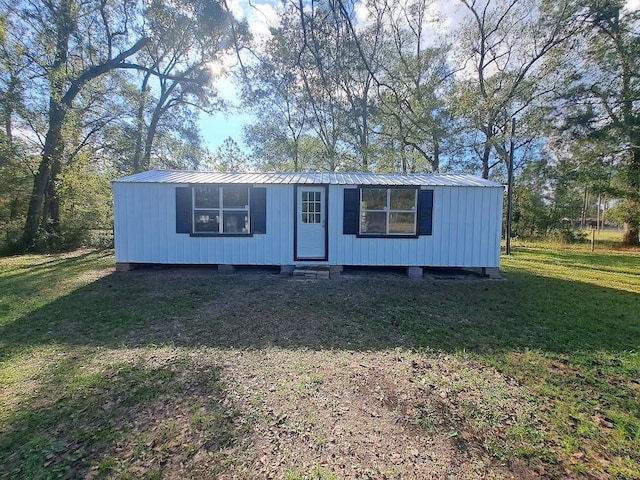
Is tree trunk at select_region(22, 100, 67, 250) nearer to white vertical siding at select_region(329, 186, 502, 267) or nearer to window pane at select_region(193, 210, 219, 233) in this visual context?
window pane at select_region(193, 210, 219, 233)

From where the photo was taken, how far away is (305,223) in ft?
23.8

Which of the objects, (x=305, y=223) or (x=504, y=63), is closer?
(x=305, y=223)

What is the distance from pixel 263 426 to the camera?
85.5 inches

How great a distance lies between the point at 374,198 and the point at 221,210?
3.61m

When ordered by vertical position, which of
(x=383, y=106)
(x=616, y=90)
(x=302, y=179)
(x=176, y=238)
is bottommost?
(x=176, y=238)

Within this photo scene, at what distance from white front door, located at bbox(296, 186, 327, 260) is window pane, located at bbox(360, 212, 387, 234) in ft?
2.98

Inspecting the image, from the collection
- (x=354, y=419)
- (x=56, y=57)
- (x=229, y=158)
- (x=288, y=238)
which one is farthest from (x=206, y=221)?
(x=229, y=158)

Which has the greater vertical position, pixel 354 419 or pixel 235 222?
pixel 235 222

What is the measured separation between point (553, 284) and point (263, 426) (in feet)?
23.2

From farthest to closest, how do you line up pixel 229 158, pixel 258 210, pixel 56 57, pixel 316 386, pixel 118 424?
pixel 229 158, pixel 56 57, pixel 258 210, pixel 316 386, pixel 118 424

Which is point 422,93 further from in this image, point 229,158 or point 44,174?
point 44,174

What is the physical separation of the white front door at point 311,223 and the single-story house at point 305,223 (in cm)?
2

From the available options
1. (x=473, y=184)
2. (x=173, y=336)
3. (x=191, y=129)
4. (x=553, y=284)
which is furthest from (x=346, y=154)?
(x=173, y=336)

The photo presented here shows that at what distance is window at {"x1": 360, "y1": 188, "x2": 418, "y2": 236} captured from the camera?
7145mm
